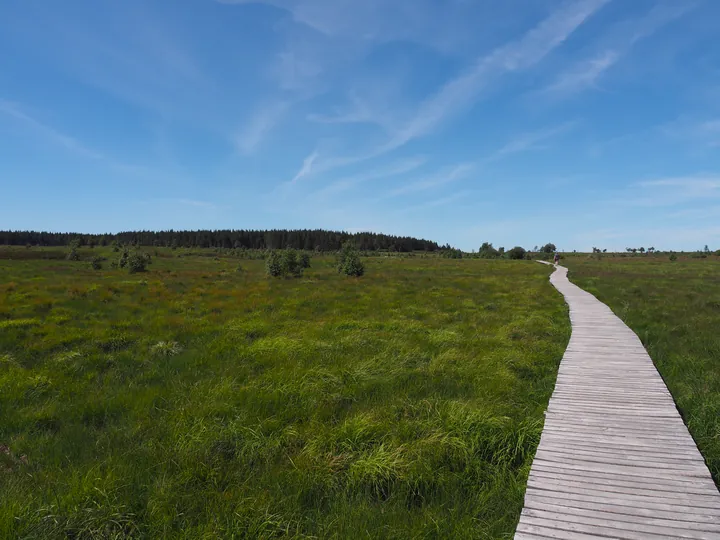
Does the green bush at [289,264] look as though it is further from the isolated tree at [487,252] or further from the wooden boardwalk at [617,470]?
the isolated tree at [487,252]

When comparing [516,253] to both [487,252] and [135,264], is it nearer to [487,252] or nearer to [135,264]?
[487,252]

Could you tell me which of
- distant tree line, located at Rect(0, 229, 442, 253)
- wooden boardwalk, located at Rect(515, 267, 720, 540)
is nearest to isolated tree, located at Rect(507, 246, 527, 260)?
distant tree line, located at Rect(0, 229, 442, 253)

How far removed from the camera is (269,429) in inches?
249

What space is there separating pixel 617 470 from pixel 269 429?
5.11m

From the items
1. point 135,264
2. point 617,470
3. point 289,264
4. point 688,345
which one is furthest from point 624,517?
point 135,264

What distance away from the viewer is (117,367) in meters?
9.55

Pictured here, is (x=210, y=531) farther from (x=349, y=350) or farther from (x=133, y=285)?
(x=133, y=285)

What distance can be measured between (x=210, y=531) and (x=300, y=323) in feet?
34.7

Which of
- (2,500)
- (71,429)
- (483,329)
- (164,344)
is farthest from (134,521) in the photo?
(483,329)

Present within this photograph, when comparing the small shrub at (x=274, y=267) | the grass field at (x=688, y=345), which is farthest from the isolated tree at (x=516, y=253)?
the small shrub at (x=274, y=267)

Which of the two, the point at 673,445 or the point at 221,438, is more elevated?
the point at 673,445

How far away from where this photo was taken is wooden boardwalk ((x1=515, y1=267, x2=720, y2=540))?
12.4 feet

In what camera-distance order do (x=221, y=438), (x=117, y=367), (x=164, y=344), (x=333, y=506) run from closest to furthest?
(x=333, y=506), (x=221, y=438), (x=117, y=367), (x=164, y=344)

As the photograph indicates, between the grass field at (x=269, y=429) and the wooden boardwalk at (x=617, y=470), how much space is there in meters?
0.39
